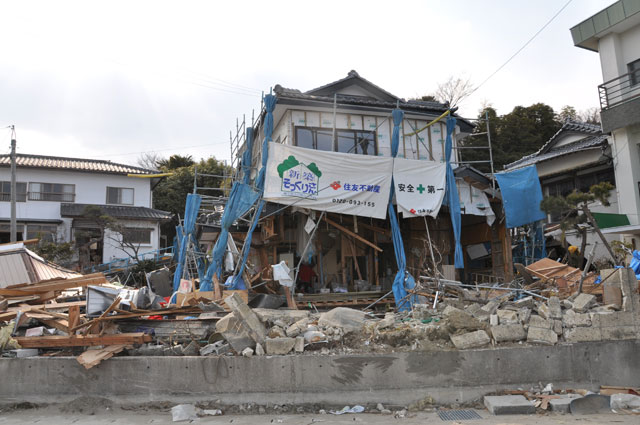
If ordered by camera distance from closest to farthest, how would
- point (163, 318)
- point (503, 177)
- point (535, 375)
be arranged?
point (535, 375) < point (163, 318) < point (503, 177)

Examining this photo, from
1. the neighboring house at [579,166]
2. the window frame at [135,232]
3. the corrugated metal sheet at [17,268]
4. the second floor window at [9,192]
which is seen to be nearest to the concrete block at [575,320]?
the neighboring house at [579,166]

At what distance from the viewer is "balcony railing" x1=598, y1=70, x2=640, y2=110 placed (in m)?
15.9

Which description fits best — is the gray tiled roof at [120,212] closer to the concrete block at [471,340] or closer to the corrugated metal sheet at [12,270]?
the corrugated metal sheet at [12,270]

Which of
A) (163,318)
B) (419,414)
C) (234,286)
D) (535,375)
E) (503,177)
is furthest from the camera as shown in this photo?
(503,177)

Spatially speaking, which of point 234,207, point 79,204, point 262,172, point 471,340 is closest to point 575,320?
point 471,340

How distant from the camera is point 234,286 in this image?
12.4 m

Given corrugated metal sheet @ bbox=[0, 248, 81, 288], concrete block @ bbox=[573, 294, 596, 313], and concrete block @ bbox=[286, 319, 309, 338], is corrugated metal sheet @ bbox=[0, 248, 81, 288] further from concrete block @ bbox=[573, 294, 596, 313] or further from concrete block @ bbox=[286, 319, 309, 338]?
concrete block @ bbox=[573, 294, 596, 313]

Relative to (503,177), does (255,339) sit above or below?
below

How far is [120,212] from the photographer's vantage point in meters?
28.6

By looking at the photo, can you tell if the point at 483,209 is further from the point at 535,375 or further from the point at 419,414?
the point at 419,414

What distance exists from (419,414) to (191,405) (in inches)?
162

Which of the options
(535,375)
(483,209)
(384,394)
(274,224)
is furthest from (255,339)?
(483,209)

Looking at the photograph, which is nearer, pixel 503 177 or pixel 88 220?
pixel 503 177

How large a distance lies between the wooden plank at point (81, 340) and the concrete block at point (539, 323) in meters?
7.80
